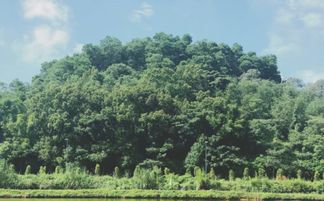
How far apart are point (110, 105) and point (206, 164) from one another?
1157 cm

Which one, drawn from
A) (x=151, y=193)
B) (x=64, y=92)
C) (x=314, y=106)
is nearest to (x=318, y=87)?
(x=314, y=106)

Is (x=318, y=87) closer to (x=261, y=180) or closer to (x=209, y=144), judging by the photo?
(x=209, y=144)

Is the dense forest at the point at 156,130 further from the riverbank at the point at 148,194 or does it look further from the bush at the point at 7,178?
the riverbank at the point at 148,194

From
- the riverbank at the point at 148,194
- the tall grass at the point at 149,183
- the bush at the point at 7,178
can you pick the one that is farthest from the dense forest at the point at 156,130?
the riverbank at the point at 148,194

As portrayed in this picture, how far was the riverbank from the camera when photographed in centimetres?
3262

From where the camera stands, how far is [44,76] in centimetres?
7488

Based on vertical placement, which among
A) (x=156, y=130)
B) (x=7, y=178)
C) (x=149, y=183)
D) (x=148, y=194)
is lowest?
(x=148, y=194)

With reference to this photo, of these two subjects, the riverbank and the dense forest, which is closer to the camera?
the riverbank

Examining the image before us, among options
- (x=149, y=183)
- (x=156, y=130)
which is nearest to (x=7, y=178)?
(x=149, y=183)

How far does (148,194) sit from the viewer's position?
3297cm

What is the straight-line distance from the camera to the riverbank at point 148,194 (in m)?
32.6

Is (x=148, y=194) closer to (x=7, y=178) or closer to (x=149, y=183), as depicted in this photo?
(x=149, y=183)

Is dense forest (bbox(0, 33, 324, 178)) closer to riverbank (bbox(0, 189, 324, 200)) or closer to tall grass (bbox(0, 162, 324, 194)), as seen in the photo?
tall grass (bbox(0, 162, 324, 194))

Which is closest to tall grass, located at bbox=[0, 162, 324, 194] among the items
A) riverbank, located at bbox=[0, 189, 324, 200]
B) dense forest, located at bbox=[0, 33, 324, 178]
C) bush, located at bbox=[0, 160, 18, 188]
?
bush, located at bbox=[0, 160, 18, 188]
